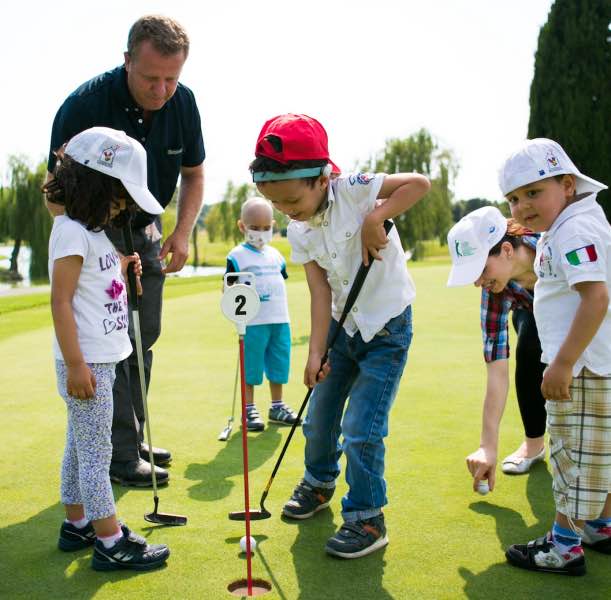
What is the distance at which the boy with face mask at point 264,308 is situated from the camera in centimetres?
477

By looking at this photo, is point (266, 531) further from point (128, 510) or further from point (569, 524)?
point (569, 524)

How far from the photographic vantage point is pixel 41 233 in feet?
95.0

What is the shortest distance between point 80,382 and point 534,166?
65.0 inches

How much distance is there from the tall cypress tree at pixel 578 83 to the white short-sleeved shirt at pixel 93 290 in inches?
798

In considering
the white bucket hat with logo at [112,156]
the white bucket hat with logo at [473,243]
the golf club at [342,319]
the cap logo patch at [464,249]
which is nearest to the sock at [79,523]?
the golf club at [342,319]

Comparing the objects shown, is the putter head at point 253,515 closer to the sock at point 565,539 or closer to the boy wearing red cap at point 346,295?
the boy wearing red cap at point 346,295

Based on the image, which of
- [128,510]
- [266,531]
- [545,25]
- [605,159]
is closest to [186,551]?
[266,531]

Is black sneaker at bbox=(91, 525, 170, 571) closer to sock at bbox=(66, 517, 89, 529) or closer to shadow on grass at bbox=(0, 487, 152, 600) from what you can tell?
shadow on grass at bbox=(0, 487, 152, 600)

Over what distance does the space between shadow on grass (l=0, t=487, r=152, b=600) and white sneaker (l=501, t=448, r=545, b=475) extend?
1.69 meters

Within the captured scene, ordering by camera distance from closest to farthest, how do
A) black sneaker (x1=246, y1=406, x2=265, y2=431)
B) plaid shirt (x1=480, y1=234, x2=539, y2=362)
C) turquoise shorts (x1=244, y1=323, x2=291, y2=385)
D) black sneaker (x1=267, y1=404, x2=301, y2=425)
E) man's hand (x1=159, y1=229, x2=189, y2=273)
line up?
plaid shirt (x1=480, y1=234, x2=539, y2=362)
man's hand (x1=159, y1=229, x2=189, y2=273)
black sneaker (x1=246, y1=406, x2=265, y2=431)
black sneaker (x1=267, y1=404, x2=301, y2=425)
turquoise shorts (x1=244, y1=323, x2=291, y2=385)

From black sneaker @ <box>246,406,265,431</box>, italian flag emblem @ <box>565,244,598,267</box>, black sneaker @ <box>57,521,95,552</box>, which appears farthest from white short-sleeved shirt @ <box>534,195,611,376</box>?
black sneaker @ <box>246,406,265,431</box>

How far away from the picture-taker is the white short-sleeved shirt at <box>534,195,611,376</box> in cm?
236

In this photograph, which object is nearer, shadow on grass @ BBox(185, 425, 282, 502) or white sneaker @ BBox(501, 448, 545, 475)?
shadow on grass @ BBox(185, 425, 282, 502)

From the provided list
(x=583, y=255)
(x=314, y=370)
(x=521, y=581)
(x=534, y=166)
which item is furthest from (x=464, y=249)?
(x=521, y=581)
